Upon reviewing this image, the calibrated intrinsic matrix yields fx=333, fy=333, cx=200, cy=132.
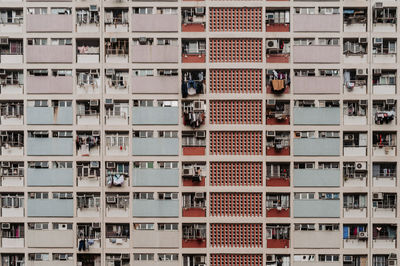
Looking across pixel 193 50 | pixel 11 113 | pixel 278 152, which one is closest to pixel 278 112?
pixel 278 152

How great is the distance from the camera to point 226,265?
428 inches

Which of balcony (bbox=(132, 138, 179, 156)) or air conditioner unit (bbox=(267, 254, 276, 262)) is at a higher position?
balcony (bbox=(132, 138, 179, 156))

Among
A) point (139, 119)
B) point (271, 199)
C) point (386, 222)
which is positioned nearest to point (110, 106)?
point (139, 119)

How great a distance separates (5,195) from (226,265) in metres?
7.59

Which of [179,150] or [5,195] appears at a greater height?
[179,150]

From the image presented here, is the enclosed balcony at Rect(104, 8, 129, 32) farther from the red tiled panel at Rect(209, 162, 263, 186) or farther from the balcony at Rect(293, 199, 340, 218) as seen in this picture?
the balcony at Rect(293, 199, 340, 218)

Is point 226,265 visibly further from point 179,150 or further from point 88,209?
point 88,209

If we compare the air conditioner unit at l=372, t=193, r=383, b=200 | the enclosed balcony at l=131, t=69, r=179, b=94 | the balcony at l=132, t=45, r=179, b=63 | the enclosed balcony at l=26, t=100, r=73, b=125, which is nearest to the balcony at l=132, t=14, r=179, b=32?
the balcony at l=132, t=45, r=179, b=63

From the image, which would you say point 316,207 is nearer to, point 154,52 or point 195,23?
point 195,23

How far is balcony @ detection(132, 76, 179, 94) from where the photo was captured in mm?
10852

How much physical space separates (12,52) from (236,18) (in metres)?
7.46

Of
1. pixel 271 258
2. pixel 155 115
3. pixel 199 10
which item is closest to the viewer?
pixel 199 10

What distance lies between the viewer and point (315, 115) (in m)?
10.9

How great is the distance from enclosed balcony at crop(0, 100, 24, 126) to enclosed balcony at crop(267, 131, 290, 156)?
813 cm
